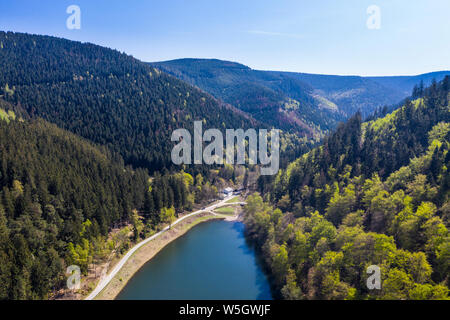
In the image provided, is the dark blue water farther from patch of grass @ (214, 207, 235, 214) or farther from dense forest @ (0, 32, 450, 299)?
patch of grass @ (214, 207, 235, 214)

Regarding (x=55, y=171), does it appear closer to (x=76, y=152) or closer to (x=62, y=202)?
(x=62, y=202)

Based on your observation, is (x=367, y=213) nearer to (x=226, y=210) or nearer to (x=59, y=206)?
(x=226, y=210)

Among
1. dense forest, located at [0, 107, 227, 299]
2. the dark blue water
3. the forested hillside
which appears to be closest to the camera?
the forested hillside

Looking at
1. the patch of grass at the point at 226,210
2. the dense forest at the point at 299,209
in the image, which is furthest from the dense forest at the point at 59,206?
the patch of grass at the point at 226,210

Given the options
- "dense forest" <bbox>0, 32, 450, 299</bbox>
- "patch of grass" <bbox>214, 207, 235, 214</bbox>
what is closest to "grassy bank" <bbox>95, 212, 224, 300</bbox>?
"patch of grass" <bbox>214, 207, 235, 214</bbox>

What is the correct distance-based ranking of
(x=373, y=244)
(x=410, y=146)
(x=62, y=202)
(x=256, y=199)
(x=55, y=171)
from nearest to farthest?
(x=373, y=244) → (x=62, y=202) → (x=55, y=171) → (x=410, y=146) → (x=256, y=199)

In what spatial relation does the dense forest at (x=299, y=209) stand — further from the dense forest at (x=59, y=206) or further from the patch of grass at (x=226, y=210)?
the patch of grass at (x=226, y=210)
